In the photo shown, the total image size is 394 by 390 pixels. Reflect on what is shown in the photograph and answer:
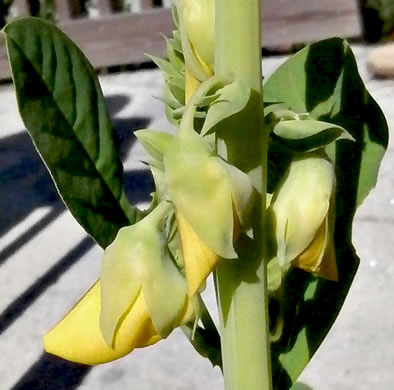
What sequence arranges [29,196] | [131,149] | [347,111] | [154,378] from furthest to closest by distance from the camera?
[131,149], [29,196], [154,378], [347,111]

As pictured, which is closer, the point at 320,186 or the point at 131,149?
the point at 320,186

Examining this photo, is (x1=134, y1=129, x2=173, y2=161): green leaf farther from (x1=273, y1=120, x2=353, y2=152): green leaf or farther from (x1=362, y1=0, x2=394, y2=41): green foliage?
(x1=362, y1=0, x2=394, y2=41): green foliage

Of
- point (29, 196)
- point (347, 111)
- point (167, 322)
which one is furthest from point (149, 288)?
point (29, 196)

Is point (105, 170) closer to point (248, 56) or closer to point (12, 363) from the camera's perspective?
point (248, 56)

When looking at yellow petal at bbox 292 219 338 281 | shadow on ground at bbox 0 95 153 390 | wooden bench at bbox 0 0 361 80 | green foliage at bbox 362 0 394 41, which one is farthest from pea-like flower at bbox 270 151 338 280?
green foliage at bbox 362 0 394 41

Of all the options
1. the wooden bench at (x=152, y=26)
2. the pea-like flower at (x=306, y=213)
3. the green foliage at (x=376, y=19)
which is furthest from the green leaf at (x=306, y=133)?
the green foliage at (x=376, y=19)

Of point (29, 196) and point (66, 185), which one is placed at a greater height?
point (66, 185)

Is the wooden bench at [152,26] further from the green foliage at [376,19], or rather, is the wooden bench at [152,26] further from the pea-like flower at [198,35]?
the pea-like flower at [198,35]
